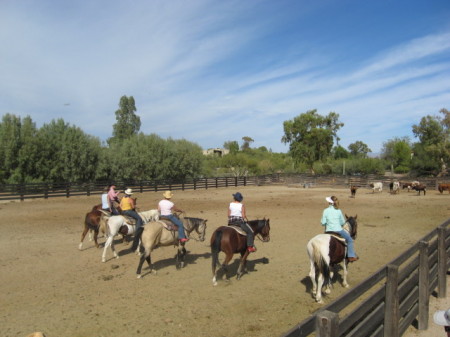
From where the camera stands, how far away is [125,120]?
60.5 m

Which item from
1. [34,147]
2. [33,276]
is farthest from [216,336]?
[34,147]

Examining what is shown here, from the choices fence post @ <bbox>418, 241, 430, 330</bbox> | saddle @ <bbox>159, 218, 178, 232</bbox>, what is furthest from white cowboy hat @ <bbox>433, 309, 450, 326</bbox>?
saddle @ <bbox>159, 218, 178, 232</bbox>

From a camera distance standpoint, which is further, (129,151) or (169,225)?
(129,151)

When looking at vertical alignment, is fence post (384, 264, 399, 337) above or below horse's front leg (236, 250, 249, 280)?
above

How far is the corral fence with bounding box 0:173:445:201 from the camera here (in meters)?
26.6

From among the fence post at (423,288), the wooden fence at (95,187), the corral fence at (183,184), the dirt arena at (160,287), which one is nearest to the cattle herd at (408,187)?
the corral fence at (183,184)

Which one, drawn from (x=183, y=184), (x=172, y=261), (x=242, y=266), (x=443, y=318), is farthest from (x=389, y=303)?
(x=183, y=184)

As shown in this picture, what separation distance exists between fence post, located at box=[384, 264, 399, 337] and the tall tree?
5924cm

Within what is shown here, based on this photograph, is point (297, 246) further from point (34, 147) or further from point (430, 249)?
point (34, 147)

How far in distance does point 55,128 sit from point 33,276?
109ft

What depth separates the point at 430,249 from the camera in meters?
5.95

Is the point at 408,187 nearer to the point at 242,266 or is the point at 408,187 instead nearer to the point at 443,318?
the point at 242,266

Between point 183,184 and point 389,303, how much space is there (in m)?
31.9

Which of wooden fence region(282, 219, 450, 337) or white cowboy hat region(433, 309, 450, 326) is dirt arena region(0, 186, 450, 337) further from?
white cowboy hat region(433, 309, 450, 326)
